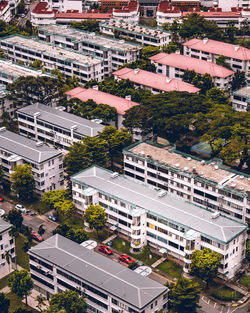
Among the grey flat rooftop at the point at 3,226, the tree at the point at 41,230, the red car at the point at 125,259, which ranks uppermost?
the grey flat rooftop at the point at 3,226

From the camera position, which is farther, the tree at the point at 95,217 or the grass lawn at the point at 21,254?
the tree at the point at 95,217

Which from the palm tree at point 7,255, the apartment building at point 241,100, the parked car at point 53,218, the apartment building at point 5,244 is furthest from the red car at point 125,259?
the apartment building at point 241,100

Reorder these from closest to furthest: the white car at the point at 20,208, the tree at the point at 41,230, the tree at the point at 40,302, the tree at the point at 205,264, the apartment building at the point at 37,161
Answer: the tree at the point at 40,302, the tree at the point at 205,264, the tree at the point at 41,230, the white car at the point at 20,208, the apartment building at the point at 37,161

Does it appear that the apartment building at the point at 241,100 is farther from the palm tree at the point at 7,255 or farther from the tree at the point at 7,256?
the palm tree at the point at 7,255

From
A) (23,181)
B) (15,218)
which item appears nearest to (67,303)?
(15,218)

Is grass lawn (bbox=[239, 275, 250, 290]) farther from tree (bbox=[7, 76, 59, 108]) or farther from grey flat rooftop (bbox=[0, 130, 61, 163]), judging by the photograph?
tree (bbox=[7, 76, 59, 108])

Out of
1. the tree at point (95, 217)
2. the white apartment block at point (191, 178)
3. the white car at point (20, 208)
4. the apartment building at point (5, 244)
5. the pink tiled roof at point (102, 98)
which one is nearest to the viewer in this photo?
the apartment building at point (5, 244)
